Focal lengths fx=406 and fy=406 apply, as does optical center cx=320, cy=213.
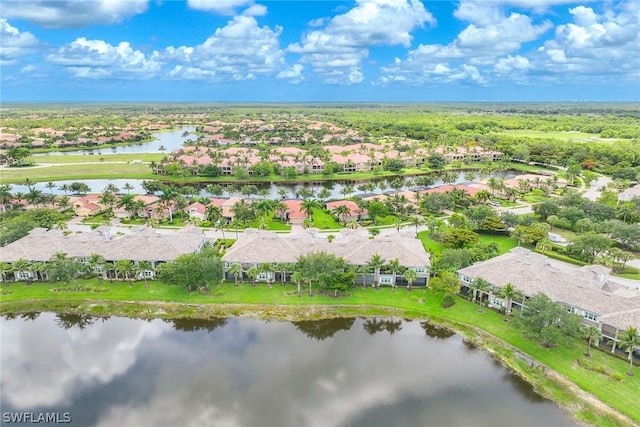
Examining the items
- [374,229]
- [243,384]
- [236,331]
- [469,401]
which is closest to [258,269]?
[236,331]

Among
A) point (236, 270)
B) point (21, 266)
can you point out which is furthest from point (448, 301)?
point (21, 266)

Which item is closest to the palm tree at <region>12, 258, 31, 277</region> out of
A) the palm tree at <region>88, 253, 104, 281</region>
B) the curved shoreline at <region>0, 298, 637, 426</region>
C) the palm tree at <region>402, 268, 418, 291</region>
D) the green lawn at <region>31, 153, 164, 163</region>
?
the curved shoreline at <region>0, 298, 637, 426</region>

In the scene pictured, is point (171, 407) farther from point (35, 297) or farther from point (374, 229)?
point (374, 229)

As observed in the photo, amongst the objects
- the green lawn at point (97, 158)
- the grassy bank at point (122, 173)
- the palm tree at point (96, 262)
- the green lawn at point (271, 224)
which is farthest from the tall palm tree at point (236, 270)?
the green lawn at point (97, 158)

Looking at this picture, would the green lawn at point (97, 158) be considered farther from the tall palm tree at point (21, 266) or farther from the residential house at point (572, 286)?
the residential house at point (572, 286)

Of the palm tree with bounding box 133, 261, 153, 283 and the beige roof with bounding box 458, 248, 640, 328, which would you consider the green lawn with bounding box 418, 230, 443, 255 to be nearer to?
the beige roof with bounding box 458, 248, 640, 328
